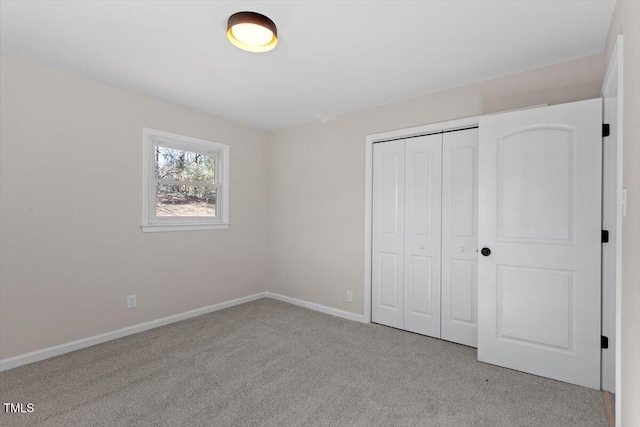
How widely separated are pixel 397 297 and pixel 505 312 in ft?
3.71

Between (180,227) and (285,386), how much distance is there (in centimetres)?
221

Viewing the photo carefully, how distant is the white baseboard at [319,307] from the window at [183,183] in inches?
50.0

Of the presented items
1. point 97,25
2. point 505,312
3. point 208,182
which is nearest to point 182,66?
point 97,25

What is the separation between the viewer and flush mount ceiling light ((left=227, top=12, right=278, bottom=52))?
1.91 meters

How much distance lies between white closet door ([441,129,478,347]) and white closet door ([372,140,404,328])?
46 centimetres

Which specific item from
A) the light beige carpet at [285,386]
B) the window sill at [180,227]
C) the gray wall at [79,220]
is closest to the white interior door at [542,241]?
the light beige carpet at [285,386]

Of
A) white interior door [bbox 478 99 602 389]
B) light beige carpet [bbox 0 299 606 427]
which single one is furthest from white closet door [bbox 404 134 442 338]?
white interior door [bbox 478 99 602 389]

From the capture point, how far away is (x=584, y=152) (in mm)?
2230

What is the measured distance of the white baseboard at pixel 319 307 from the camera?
3698 millimetres

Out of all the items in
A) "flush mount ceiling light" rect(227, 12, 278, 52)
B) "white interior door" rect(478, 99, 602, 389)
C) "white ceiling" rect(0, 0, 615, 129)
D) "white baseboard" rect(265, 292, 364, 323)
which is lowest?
"white baseboard" rect(265, 292, 364, 323)

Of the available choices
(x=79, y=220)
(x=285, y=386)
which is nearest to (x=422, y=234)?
(x=285, y=386)

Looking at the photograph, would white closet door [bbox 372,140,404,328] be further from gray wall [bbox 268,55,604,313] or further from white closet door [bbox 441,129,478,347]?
white closet door [bbox 441,129,478,347]

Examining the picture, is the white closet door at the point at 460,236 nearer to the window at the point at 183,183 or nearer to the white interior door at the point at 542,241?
the white interior door at the point at 542,241

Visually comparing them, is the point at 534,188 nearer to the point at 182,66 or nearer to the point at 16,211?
the point at 182,66
